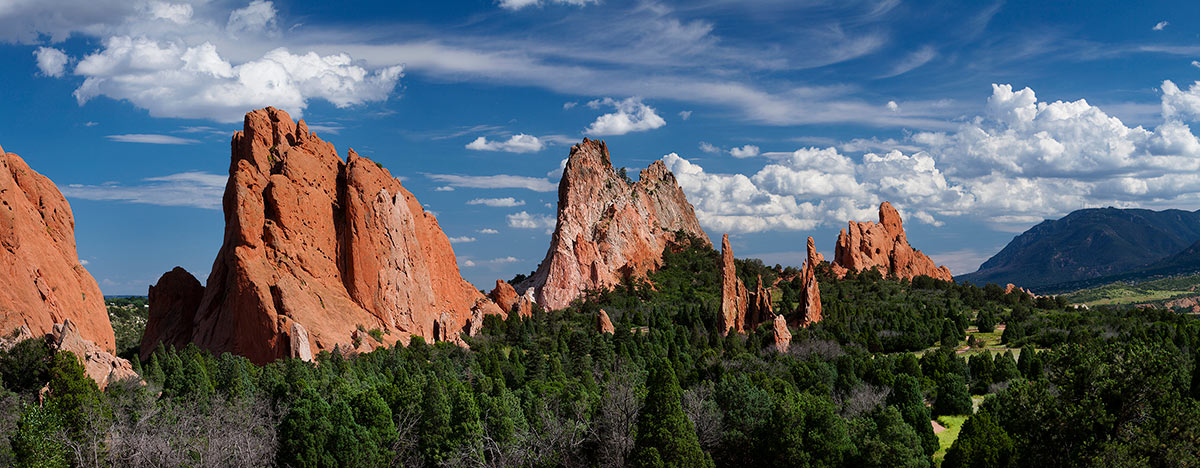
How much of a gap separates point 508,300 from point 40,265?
58849 mm

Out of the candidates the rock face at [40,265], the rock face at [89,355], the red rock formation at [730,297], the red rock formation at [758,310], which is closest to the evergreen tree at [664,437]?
the rock face at [89,355]

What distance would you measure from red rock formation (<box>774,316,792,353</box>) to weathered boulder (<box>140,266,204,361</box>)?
Result: 56.2 meters

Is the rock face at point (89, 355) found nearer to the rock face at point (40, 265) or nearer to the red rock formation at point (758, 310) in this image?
the rock face at point (40, 265)

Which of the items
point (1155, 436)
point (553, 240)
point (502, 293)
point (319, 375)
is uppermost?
point (553, 240)

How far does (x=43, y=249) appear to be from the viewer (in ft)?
209

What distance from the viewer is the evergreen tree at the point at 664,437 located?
126 feet

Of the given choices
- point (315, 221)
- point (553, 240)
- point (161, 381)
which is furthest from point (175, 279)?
point (553, 240)

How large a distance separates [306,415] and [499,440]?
1037cm

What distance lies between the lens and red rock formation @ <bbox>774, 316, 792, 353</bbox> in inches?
3371

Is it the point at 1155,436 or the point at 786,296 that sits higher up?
the point at 786,296

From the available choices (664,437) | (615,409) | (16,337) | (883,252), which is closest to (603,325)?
(615,409)

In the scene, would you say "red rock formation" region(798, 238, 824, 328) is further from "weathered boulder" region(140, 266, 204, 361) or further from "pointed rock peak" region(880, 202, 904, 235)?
"weathered boulder" region(140, 266, 204, 361)

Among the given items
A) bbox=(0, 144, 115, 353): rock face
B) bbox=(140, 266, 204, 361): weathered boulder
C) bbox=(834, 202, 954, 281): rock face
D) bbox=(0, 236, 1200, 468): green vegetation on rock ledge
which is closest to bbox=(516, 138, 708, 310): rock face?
bbox=(834, 202, 954, 281): rock face

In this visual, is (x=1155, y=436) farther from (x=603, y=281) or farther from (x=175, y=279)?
(x=603, y=281)
